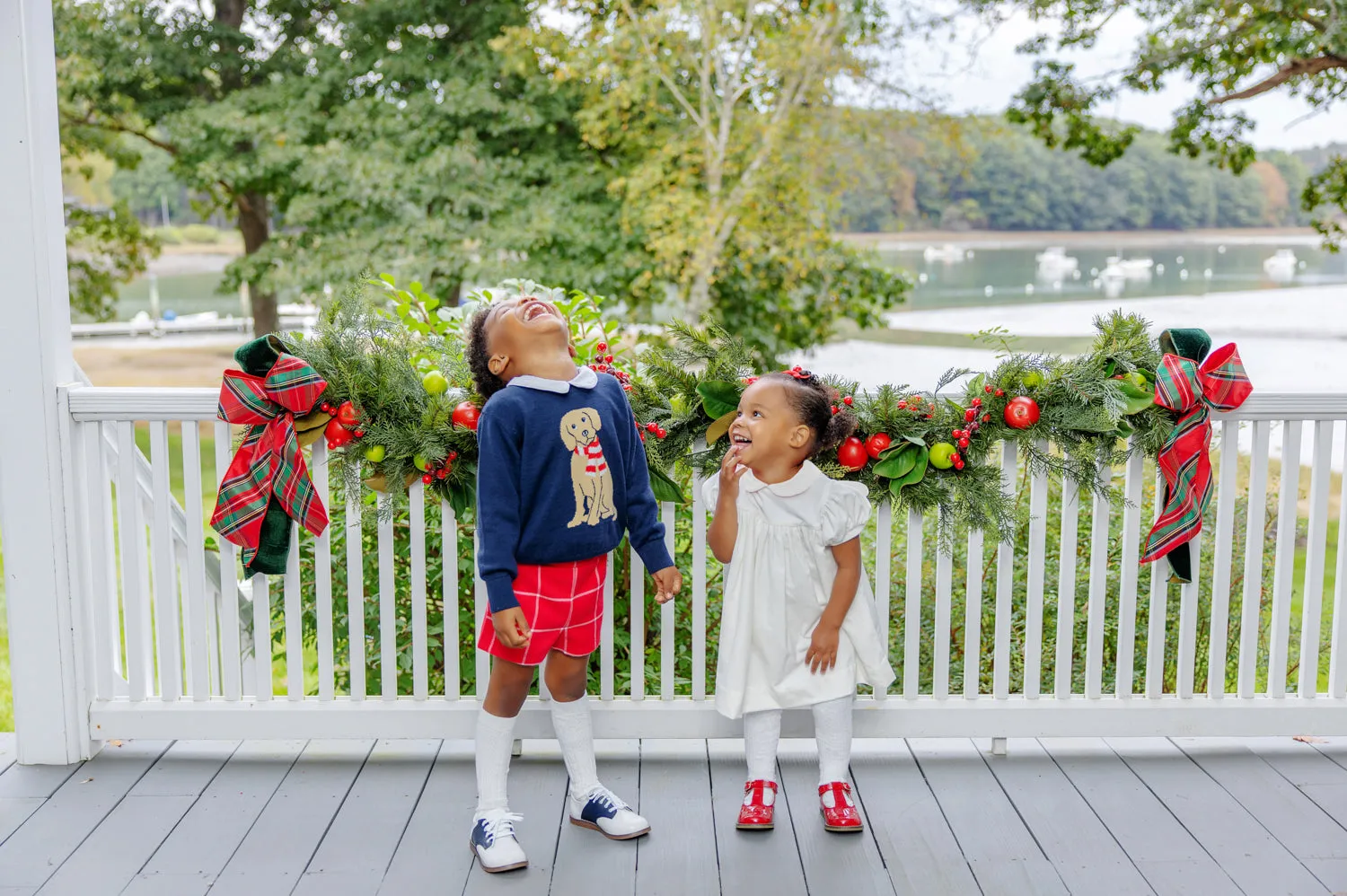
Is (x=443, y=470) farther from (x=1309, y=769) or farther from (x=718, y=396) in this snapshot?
(x=1309, y=769)

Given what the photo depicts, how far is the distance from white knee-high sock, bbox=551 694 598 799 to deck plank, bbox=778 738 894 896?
43 cm

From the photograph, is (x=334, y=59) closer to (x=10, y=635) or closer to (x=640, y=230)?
(x=640, y=230)

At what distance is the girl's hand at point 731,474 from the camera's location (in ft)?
7.41

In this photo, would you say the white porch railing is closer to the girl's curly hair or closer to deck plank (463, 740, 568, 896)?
deck plank (463, 740, 568, 896)

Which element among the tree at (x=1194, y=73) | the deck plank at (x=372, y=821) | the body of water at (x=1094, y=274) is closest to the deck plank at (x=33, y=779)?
the deck plank at (x=372, y=821)

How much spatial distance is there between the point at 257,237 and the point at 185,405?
7683 mm

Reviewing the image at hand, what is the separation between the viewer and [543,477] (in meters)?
2.12

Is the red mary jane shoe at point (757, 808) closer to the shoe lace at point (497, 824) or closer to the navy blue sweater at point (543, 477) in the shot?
the shoe lace at point (497, 824)

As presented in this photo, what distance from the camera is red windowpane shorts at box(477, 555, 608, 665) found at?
2.18 meters

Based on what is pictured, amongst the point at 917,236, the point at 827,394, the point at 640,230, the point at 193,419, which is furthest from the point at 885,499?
the point at 917,236

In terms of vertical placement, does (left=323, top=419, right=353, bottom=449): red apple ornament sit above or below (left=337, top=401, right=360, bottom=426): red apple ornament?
below

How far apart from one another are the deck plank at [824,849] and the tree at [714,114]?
17.0 ft

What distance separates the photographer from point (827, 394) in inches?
91.8

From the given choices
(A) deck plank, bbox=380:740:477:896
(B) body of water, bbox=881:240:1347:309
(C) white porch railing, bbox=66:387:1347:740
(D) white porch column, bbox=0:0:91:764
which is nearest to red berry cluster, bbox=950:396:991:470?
(C) white porch railing, bbox=66:387:1347:740
